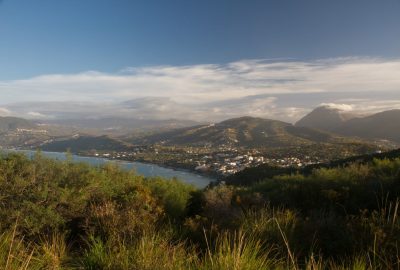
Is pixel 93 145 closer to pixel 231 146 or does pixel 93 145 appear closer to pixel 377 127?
pixel 231 146

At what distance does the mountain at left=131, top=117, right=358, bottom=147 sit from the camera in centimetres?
11822

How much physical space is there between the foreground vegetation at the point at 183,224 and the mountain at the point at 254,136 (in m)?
97.8

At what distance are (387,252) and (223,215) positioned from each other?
5.27 m

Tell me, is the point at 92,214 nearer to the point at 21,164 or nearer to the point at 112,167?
the point at 21,164

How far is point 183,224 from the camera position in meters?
9.04

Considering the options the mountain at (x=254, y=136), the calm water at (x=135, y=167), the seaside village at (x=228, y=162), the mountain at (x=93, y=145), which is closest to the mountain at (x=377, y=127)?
the mountain at (x=254, y=136)

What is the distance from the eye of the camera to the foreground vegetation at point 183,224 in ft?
14.8

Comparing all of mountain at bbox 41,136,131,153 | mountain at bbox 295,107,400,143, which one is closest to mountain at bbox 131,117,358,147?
mountain at bbox 41,136,131,153

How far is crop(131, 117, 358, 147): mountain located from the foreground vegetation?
97.8m

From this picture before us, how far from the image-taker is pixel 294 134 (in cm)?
13525

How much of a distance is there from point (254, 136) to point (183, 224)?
12630 centimetres

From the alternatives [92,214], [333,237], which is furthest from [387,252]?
[92,214]

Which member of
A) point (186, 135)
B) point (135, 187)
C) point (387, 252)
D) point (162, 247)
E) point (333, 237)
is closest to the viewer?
point (162, 247)

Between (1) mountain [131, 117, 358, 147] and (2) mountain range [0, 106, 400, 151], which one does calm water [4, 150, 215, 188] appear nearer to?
(2) mountain range [0, 106, 400, 151]
